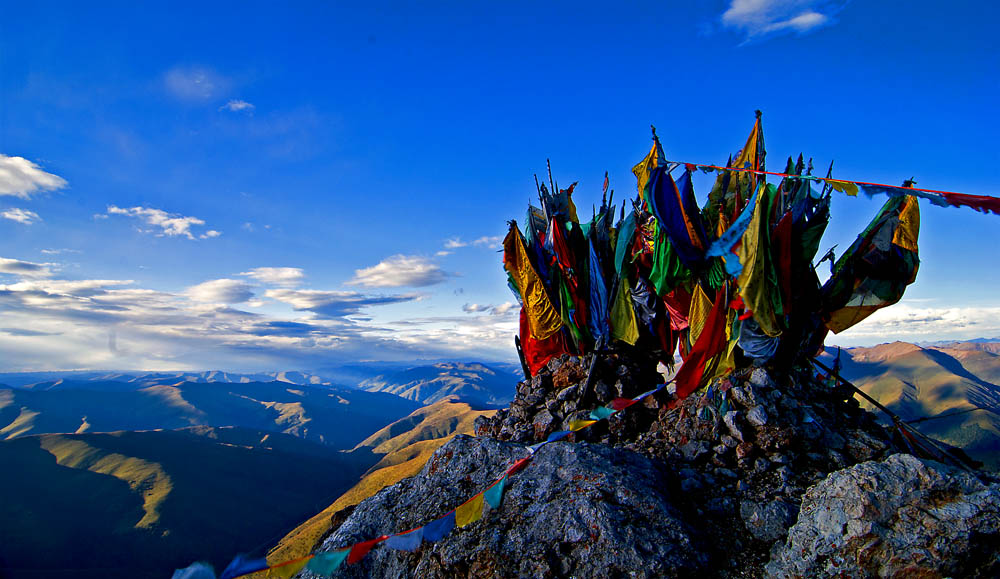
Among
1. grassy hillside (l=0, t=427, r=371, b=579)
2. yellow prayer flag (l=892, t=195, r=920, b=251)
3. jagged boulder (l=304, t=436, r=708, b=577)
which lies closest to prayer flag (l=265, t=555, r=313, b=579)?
jagged boulder (l=304, t=436, r=708, b=577)

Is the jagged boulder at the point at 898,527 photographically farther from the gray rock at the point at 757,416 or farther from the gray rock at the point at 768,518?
the gray rock at the point at 757,416

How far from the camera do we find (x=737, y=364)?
1379 centimetres

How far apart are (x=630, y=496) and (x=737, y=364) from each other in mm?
7106

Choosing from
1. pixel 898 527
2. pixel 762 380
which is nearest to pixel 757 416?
pixel 762 380

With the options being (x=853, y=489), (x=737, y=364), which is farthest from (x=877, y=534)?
(x=737, y=364)

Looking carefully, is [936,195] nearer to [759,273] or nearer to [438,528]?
[759,273]

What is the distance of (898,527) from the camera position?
7.07 metres

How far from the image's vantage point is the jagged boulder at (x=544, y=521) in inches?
298

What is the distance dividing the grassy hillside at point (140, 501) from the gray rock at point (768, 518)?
147 meters

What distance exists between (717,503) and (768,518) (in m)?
0.92

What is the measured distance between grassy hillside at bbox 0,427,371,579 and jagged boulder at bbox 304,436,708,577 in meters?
143

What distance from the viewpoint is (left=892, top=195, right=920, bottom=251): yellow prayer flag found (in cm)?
1198

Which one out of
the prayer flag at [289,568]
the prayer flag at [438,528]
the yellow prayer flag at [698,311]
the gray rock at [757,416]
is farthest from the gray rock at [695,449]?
the prayer flag at [289,568]

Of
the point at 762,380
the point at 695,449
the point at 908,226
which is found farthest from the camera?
the point at 762,380
